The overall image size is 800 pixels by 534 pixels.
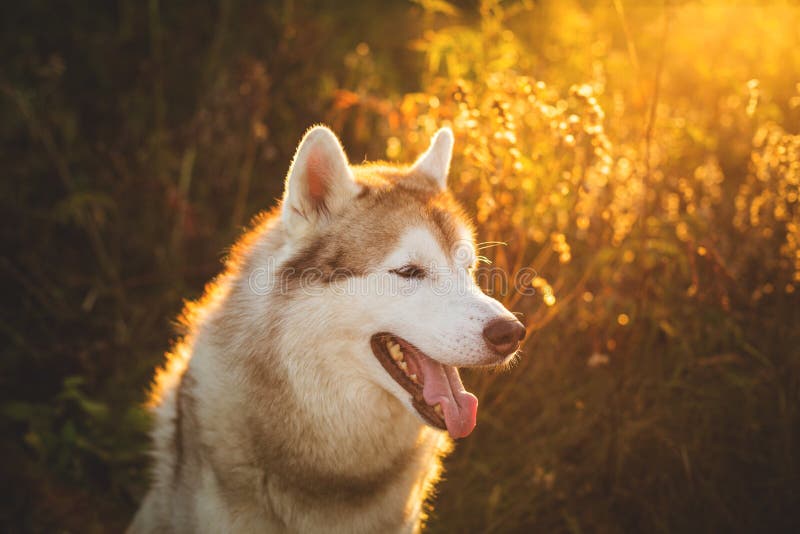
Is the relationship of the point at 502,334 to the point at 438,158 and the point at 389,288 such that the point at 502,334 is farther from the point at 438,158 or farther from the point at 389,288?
the point at 438,158

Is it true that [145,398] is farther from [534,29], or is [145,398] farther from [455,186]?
[534,29]

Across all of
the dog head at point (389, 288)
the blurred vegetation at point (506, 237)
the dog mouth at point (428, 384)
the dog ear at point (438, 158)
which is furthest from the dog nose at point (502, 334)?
the dog ear at point (438, 158)

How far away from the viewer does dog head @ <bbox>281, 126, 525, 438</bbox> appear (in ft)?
7.57

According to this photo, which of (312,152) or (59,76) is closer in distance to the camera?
(312,152)

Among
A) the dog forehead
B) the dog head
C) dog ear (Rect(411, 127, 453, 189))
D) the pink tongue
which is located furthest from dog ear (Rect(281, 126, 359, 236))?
the pink tongue

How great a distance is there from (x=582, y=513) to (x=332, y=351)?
1.77m

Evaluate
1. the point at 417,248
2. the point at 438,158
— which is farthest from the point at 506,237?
the point at 417,248

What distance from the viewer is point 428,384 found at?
2428 mm

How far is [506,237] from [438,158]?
1.06 m

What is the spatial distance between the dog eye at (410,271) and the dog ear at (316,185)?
1.22 ft

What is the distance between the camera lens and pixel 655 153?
13.2ft

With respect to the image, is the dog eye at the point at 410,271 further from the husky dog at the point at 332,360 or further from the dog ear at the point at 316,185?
the dog ear at the point at 316,185

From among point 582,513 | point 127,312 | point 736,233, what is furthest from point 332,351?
point 736,233

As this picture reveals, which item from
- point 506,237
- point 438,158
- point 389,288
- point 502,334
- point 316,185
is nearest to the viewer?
point 502,334
